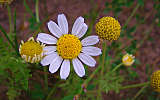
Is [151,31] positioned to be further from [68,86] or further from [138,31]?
[68,86]

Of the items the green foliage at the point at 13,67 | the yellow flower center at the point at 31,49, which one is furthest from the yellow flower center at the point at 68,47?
the green foliage at the point at 13,67

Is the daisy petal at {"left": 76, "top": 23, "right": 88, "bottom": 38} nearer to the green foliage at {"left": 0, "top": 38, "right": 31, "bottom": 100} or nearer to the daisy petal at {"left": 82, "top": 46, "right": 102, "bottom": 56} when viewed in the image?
the daisy petal at {"left": 82, "top": 46, "right": 102, "bottom": 56}

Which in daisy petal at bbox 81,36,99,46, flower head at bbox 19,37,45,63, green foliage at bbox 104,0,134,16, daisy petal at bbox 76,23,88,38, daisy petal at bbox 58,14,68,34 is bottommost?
flower head at bbox 19,37,45,63

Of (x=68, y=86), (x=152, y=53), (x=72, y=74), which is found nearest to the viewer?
(x=72, y=74)

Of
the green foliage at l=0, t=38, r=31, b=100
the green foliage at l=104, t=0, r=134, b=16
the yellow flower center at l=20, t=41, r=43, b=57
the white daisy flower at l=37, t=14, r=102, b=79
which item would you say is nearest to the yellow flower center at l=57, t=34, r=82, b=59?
the white daisy flower at l=37, t=14, r=102, b=79

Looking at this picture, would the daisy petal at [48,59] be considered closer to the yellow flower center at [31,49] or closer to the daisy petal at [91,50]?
the yellow flower center at [31,49]

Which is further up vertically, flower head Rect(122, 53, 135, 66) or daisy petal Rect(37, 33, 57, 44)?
daisy petal Rect(37, 33, 57, 44)

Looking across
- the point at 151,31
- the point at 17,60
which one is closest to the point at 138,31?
the point at 151,31
